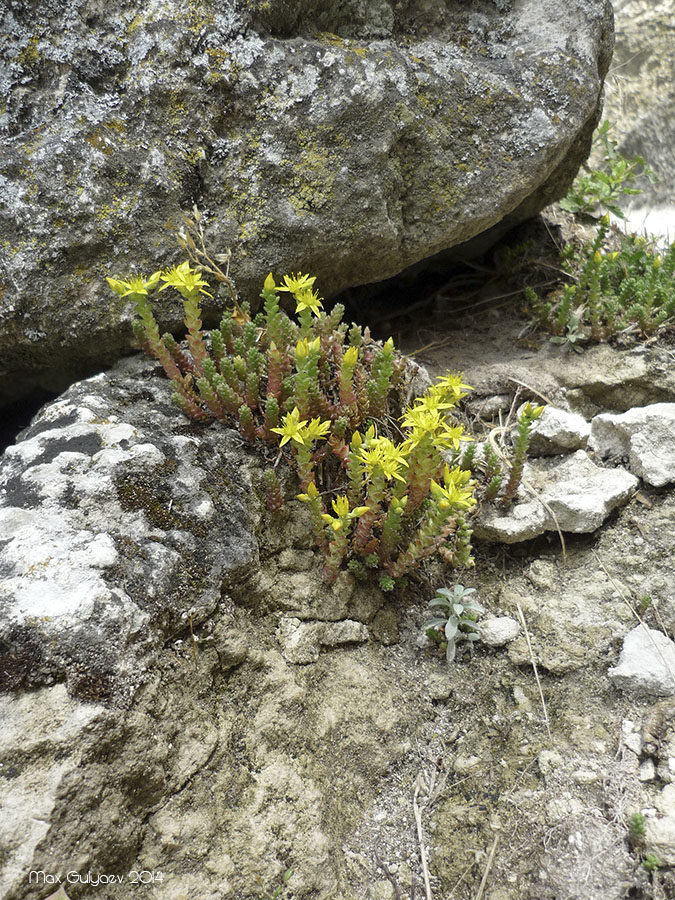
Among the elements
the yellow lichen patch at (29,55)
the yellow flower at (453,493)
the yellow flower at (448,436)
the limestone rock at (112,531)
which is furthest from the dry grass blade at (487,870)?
the yellow lichen patch at (29,55)

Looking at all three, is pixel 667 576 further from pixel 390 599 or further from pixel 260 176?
pixel 260 176

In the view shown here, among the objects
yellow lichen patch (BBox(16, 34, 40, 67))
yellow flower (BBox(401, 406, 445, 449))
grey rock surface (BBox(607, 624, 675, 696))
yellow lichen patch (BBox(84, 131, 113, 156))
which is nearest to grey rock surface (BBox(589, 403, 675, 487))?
grey rock surface (BBox(607, 624, 675, 696))

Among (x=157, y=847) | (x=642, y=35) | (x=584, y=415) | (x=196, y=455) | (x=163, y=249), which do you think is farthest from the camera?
(x=642, y=35)

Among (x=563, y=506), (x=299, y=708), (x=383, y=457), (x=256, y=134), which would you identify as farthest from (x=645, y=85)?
(x=299, y=708)

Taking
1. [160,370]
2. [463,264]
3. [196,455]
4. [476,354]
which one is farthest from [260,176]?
[463,264]

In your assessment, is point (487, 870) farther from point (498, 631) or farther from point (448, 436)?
Answer: point (448, 436)
